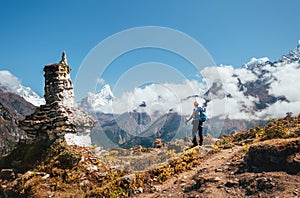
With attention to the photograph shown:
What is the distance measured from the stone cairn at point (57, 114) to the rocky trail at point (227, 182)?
733 cm

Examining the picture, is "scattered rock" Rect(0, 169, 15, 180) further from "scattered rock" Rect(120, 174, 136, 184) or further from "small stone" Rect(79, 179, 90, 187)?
"scattered rock" Rect(120, 174, 136, 184)

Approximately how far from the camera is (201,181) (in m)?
15.0

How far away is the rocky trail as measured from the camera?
1277 centimetres

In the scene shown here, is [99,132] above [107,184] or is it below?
above

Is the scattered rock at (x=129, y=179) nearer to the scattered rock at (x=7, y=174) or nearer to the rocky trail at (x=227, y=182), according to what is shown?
the rocky trail at (x=227, y=182)

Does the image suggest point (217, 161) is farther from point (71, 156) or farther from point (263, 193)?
point (71, 156)

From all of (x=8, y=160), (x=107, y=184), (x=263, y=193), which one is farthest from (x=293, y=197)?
(x=8, y=160)

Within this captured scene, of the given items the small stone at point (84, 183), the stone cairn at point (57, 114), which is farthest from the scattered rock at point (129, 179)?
the stone cairn at point (57, 114)

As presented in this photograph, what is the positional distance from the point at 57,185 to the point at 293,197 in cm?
1176

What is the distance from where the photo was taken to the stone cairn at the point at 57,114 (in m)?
20.5

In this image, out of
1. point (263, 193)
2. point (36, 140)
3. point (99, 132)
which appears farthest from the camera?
point (99, 132)

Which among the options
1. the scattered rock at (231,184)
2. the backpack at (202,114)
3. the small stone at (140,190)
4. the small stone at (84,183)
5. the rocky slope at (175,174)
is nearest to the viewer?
the rocky slope at (175,174)

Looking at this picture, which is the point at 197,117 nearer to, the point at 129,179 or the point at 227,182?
the point at 129,179

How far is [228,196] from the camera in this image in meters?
13.3
